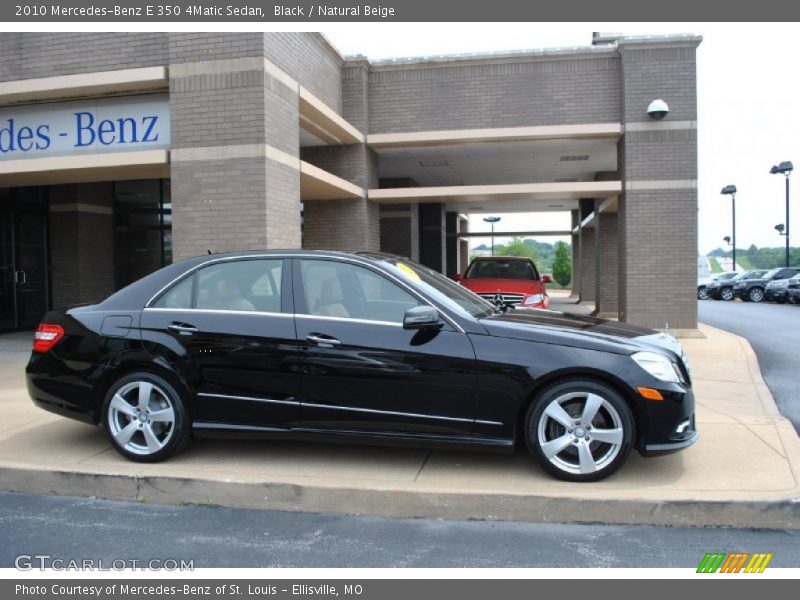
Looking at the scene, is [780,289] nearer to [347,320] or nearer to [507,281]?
[507,281]

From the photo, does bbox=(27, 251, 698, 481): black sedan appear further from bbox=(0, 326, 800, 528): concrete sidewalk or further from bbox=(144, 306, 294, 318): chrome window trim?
bbox=(0, 326, 800, 528): concrete sidewalk

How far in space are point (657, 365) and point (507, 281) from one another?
866 centimetres

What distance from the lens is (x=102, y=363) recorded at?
500cm

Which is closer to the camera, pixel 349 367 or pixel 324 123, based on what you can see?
pixel 349 367

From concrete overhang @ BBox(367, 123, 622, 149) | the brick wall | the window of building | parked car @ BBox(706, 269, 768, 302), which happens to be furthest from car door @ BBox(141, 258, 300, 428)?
parked car @ BBox(706, 269, 768, 302)

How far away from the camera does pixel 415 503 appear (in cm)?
423

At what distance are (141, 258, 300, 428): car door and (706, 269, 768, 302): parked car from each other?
1231 inches

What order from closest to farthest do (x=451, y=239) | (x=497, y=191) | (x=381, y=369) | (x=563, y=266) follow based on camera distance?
(x=381, y=369) < (x=497, y=191) < (x=451, y=239) < (x=563, y=266)

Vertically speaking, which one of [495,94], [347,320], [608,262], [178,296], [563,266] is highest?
[495,94]

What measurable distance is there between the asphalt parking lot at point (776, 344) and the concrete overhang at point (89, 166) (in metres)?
8.55

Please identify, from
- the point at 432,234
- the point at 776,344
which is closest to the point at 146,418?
the point at 776,344

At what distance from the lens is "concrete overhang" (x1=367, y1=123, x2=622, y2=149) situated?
13078mm

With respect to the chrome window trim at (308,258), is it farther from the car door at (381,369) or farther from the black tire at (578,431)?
the black tire at (578,431)

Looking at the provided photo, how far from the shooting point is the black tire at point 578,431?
436cm
